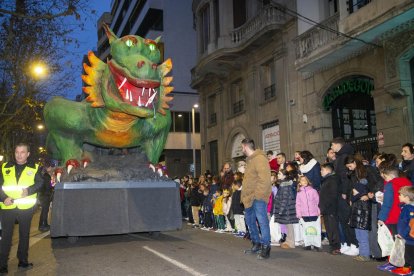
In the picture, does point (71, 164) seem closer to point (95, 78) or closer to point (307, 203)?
point (95, 78)

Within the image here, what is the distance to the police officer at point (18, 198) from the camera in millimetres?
5309

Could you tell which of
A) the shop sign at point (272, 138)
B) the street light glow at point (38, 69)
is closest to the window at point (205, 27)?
the shop sign at point (272, 138)

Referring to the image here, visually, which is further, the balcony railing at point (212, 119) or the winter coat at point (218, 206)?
the balcony railing at point (212, 119)

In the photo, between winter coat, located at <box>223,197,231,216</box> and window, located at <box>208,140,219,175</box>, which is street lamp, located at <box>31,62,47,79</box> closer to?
winter coat, located at <box>223,197,231,216</box>

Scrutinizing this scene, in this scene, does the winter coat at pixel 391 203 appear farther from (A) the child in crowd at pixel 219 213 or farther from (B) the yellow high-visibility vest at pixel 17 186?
(A) the child in crowd at pixel 219 213

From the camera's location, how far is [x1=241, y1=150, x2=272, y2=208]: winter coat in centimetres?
592

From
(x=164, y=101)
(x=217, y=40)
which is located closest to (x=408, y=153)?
(x=164, y=101)

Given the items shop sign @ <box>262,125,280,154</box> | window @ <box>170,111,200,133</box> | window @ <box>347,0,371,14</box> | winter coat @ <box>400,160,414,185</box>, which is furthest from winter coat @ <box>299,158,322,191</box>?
window @ <box>170,111,200,133</box>

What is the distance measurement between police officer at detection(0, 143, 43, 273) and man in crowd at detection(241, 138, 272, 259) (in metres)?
2.81

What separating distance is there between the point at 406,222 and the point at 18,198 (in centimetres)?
476

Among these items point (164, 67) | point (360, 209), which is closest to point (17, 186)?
point (164, 67)

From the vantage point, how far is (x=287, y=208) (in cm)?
745

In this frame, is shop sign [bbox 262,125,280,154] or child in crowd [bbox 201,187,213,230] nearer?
child in crowd [bbox 201,187,213,230]

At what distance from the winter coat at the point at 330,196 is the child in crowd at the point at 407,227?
1.55 meters
